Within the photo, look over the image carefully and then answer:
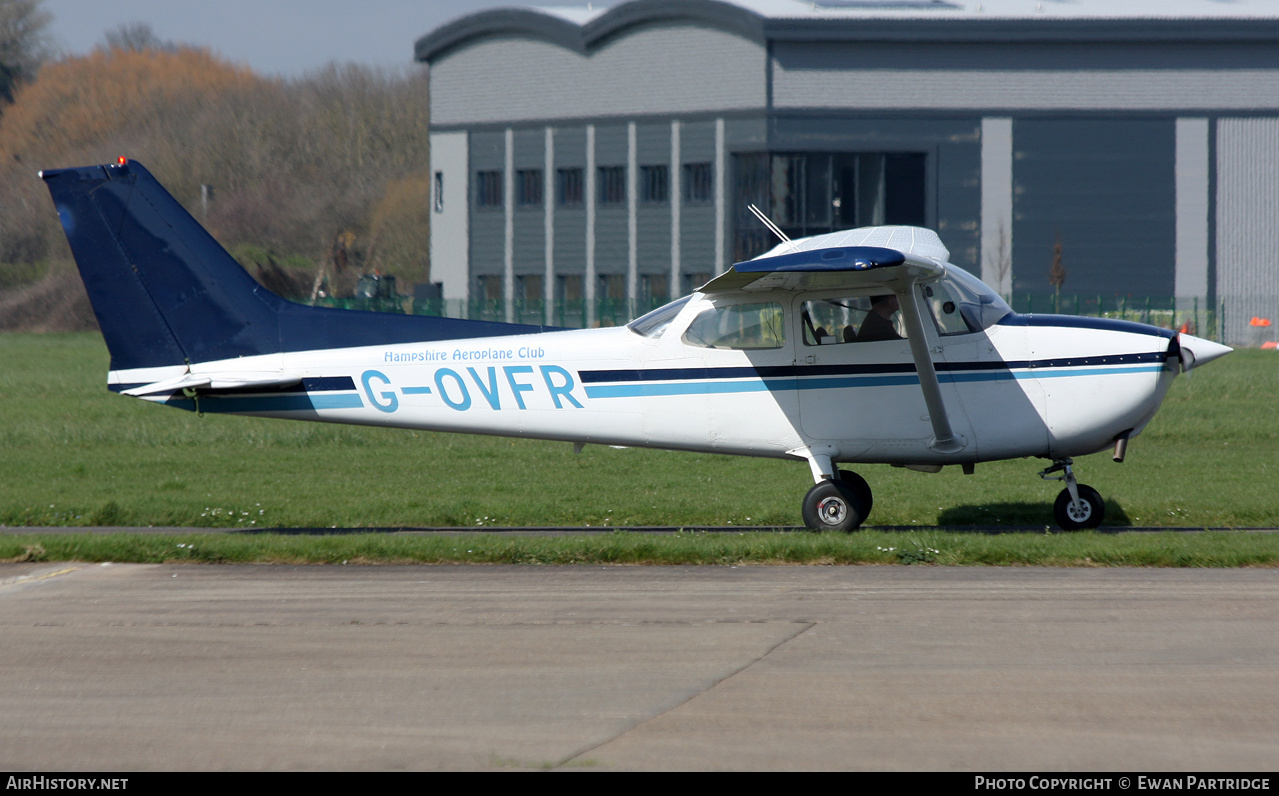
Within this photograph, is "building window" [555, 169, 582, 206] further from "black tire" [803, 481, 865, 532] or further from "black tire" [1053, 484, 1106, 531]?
"black tire" [1053, 484, 1106, 531]

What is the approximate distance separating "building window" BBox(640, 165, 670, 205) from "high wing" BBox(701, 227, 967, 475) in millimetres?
40214

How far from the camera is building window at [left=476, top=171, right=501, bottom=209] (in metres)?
55.1

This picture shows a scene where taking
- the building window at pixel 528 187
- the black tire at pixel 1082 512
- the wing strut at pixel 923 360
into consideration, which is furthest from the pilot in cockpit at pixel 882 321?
the building window at pixel 528 187

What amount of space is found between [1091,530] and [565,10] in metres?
46.4

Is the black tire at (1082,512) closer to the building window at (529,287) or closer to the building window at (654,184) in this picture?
the building window at (654,184)

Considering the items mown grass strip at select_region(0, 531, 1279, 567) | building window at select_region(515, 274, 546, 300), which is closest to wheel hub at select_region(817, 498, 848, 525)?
mown grass strip at select_region(0, 531, 1279, 567)

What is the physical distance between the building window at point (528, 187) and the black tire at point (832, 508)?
147ft

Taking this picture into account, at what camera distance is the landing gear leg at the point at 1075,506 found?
10.2m

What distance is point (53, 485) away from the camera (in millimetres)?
A: 13305

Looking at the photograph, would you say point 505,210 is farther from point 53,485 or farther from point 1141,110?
point 53,485

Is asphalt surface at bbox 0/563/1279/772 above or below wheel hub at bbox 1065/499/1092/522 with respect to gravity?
below

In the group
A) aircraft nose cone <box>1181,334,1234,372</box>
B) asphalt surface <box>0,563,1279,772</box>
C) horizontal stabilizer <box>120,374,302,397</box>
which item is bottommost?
asphalt surface <box>0,563,1279,772</box>

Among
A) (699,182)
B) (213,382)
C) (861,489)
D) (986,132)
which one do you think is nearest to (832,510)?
(861,489)
